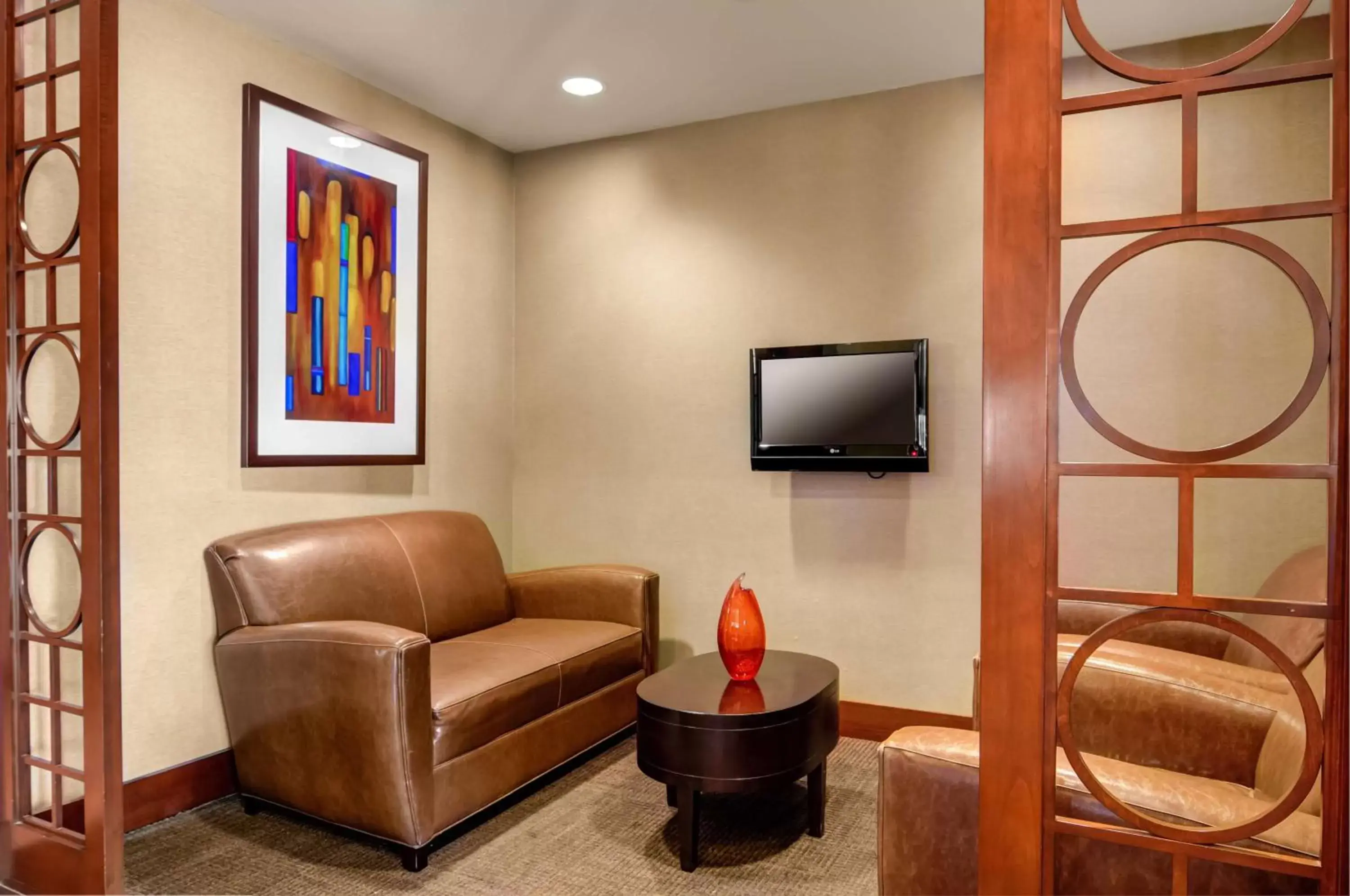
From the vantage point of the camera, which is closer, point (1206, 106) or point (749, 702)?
point (749, 702)

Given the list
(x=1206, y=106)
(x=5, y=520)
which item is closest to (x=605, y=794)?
(x=5, y=520)

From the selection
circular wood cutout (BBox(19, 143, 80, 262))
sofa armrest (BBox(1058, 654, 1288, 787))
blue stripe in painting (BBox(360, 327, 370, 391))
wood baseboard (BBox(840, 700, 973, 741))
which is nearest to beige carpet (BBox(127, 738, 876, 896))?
wood baseboard (BBox(840, 700, 973, 741))

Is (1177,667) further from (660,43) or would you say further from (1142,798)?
(660,43)

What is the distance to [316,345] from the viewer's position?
126 inches

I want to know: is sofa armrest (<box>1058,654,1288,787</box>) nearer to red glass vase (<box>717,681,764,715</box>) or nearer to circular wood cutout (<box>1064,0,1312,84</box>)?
red glass vase (<box>717,681,764,715</box>)

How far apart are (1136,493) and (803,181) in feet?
6.07

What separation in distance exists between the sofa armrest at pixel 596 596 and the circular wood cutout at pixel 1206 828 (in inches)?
95.4

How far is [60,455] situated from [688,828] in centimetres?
190

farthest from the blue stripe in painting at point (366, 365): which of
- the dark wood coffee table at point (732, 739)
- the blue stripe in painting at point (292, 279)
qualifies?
the dark wood coffee table at point (732, 739)

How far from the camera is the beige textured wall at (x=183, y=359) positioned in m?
2.64

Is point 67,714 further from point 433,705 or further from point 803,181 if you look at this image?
point 803,181

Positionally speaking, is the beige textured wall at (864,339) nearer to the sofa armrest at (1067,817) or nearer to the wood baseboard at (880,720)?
the wood baseboard at (880,720)

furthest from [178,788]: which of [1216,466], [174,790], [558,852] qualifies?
[1216,466]

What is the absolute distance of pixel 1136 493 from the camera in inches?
121
